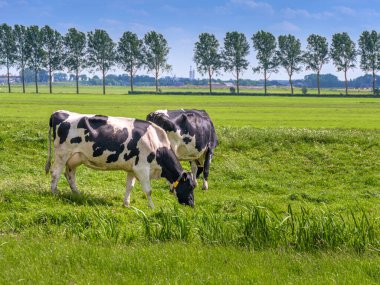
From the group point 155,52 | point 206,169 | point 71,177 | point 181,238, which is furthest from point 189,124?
point 155,52

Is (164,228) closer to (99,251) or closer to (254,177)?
(99,251)

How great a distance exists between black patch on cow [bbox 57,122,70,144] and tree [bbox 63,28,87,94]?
11914 cm

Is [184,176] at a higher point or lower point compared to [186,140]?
lower

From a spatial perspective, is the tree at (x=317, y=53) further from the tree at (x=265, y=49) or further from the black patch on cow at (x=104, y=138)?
the black patch on cow at (x=104, y=138)

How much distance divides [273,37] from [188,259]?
127 meters

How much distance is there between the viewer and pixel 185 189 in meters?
13.2

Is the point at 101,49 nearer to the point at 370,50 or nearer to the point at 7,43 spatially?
the point at 7,43

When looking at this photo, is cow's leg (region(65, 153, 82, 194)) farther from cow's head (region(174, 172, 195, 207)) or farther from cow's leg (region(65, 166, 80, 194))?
cow's head (region(174, 172, 195, 207))

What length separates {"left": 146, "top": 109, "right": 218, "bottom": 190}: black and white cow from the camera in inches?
644

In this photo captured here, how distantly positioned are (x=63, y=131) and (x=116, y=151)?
1.39 m

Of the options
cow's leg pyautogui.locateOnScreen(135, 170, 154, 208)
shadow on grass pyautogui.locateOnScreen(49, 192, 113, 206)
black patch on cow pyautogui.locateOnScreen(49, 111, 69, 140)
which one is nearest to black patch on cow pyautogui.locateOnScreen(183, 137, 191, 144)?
cow's leg pyautogui.locateOnScreen(135, 170, 154, 208)

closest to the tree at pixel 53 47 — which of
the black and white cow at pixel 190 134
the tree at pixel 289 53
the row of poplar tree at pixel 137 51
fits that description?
the row of poplar tree at pixel 137 51

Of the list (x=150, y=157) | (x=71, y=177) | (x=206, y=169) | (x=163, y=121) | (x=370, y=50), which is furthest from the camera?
(x=370, y=50)

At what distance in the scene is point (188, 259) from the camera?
26.6 ft
